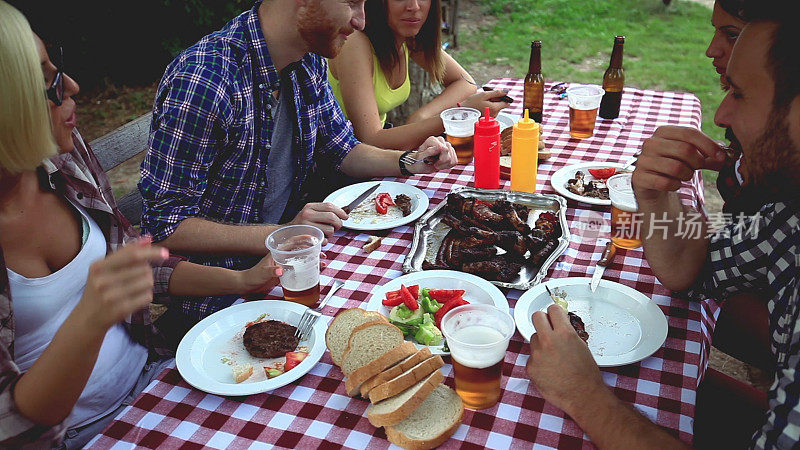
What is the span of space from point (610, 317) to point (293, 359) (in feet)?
3.69

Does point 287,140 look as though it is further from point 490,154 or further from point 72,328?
point 72,328

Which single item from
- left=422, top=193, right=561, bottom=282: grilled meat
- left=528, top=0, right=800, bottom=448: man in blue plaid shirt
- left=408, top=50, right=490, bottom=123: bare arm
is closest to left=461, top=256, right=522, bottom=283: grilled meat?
left=422, top=193, right=561, bottom=282: grilled meat

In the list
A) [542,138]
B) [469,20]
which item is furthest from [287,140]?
[469,20]

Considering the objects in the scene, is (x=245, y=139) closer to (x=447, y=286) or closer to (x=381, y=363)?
(x=447, y=286)

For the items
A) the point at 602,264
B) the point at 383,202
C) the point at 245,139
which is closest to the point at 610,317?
the point at 602,264

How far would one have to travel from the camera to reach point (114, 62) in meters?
8.66

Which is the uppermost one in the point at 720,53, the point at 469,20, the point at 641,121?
the point at 720,53

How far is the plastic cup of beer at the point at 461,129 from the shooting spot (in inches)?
135

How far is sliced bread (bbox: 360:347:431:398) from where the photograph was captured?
1.73 m

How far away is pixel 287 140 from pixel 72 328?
6.08ft

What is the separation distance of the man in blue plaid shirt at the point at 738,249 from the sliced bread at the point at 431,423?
264 mm

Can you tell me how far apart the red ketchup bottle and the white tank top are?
5.77 feet

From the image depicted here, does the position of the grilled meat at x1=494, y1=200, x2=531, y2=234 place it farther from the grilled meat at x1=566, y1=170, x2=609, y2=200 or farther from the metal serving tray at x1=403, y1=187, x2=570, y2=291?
the grilled meat at x1=566, y1=170, x2=609, y2=200

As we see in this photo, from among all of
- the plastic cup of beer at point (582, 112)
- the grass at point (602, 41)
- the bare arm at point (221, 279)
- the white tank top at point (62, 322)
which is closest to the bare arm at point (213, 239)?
the bare arm at point (221, 279)
